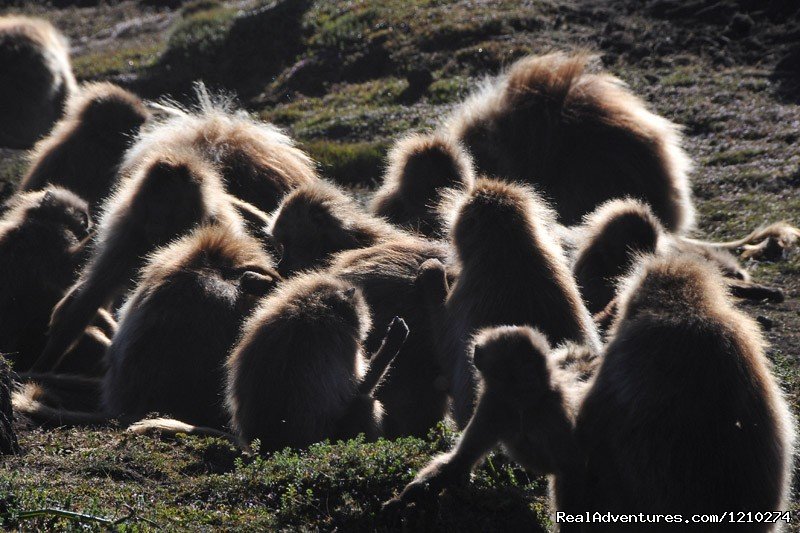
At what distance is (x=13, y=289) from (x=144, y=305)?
2.05 m

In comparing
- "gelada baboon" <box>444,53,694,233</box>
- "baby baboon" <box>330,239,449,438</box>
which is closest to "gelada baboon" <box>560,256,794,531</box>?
"baby baboon" <box>330,239,449,438</box>

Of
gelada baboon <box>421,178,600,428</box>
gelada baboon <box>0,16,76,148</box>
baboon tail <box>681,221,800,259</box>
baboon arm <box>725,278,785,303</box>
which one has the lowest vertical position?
gelada baboon <box>0,16,76,148</box>

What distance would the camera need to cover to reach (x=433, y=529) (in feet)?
16.2

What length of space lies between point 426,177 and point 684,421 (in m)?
4.39

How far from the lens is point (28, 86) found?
15.0 meters

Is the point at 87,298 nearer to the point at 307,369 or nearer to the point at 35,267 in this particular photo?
the point at 35,267

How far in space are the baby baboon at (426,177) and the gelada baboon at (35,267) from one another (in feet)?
8.38

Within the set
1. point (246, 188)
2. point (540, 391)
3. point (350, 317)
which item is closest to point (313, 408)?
point (350, 317)

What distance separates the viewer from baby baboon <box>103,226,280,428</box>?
691 centimetres

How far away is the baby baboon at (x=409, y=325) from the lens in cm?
684

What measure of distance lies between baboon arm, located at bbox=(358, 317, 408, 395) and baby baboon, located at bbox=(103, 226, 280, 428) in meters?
1.00

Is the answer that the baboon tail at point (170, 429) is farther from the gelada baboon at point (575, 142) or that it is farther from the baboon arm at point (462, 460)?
the gelada baboon at point (575, 142)

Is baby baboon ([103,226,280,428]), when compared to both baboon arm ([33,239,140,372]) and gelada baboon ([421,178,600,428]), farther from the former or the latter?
gelada baboon ([421,178,600,428])

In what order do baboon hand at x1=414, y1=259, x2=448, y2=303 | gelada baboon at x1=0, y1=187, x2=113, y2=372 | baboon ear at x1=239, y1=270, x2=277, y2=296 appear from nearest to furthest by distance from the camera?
baboon hand at x1=414, y1=259, x2=448, y2=303
baboon ear at x1=239, y1=270, x2=277, y2=296
gelada baboon at x1=0, y1=187, x2=113, y2=372
